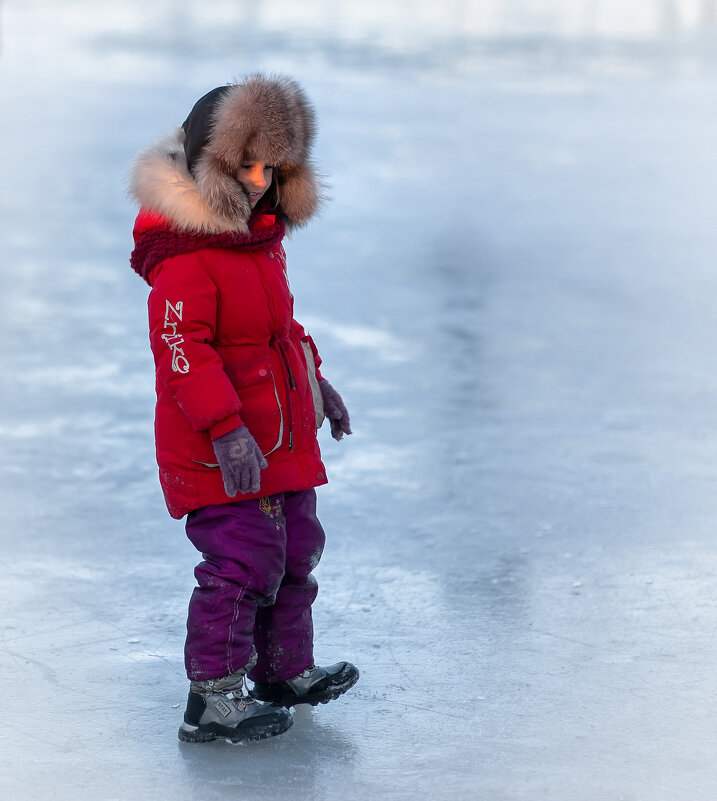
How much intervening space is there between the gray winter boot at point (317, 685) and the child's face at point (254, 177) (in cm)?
98

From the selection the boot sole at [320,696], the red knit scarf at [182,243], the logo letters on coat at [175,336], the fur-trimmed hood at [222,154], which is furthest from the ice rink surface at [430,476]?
the fur-trimmed hood at [222,154]

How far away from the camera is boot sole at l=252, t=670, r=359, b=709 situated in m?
2.80

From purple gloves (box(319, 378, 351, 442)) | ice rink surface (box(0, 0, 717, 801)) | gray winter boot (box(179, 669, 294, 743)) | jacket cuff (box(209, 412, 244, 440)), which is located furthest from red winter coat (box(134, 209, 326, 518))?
ice rink surface (box(0, 0, 717, 801))

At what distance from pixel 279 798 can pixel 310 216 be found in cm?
120

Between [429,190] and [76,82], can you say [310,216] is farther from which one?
[76,82]

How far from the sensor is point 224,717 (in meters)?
2.65

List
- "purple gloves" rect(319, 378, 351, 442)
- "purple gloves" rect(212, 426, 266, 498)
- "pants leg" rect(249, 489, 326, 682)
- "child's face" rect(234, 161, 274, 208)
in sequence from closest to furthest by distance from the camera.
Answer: "purple gloves" rect(212, 426, 266, 498), "child's face" rect(234, 161, 274, 208), "pants leg" rect(249, 489, 326, 682), "purple gloves" rect(319, 378, 351, 442)

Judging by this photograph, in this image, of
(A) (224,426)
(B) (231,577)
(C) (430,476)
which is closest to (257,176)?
(A) (224,426)

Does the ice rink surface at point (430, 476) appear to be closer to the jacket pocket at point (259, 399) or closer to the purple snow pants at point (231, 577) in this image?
the purple snow pants at point (231, 577)

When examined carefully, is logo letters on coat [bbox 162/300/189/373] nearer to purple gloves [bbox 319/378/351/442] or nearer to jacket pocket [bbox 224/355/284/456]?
jacket pocket [bbox 224/355/284/456]

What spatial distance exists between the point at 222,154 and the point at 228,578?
83 cm

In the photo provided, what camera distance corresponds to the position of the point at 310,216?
2.85 meters

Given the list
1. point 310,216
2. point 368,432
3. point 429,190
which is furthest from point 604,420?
point 429,190

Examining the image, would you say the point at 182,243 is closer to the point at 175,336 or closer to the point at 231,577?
the point at 175,336
